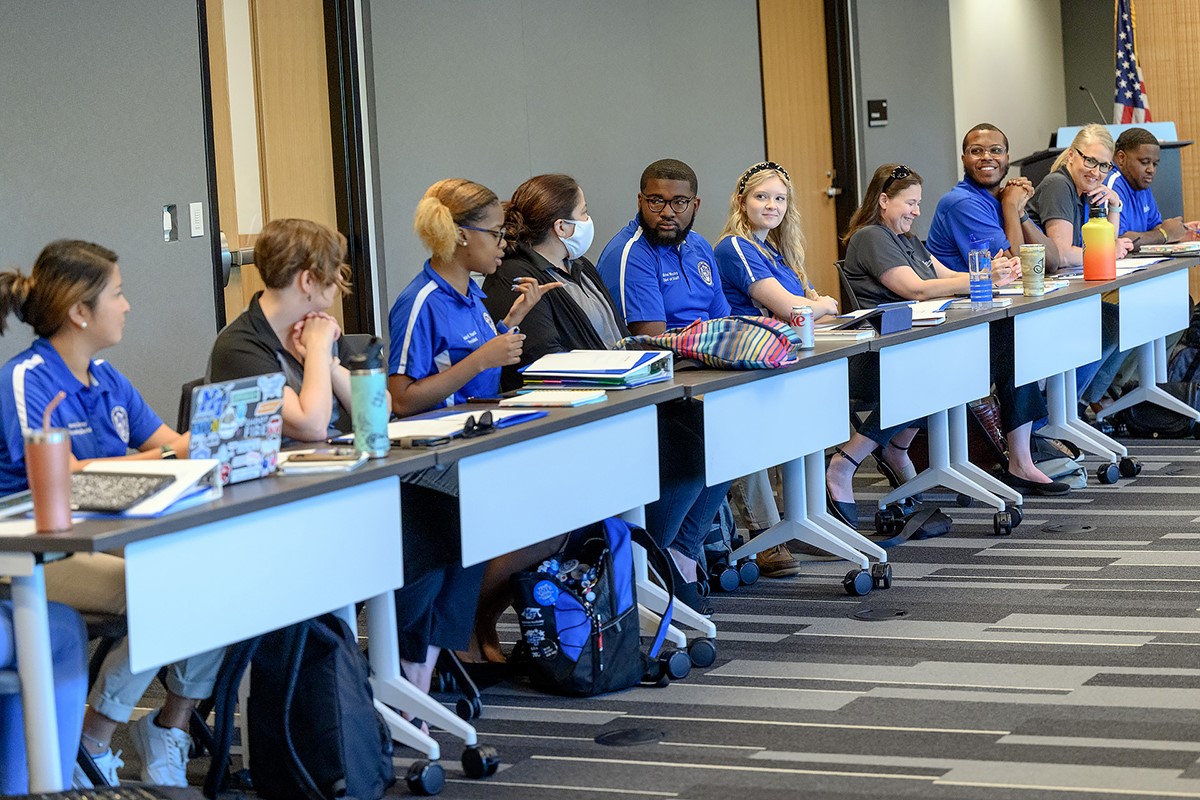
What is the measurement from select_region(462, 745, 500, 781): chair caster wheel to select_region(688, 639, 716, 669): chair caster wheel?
2.63 ft

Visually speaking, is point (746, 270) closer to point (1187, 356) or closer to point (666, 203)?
point (666, 203)

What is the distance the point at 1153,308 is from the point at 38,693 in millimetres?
5062

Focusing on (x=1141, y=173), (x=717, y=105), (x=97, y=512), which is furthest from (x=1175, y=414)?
(x=97, y=512)

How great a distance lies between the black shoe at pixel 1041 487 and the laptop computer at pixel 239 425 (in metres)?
3.59

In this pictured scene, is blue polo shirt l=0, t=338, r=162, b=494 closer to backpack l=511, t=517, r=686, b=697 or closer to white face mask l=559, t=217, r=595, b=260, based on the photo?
backpack l=511, t=517, r=686, b=697

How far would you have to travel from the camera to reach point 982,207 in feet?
21.2

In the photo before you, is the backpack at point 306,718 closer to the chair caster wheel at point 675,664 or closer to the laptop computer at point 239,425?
the laptop computer at point 239,425

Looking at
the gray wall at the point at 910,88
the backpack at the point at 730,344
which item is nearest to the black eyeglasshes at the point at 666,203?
the backpack at the point at 730,344

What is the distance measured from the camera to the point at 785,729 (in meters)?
3.34

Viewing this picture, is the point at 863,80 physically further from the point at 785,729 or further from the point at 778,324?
the point at 785,729

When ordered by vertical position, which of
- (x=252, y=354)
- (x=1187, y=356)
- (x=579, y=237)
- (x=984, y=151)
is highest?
(x=984, y=151)

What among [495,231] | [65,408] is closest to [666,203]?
[495,231]

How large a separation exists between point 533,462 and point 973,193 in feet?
12.0

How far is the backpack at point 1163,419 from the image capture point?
22.4 feet
